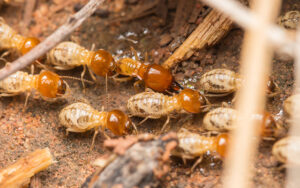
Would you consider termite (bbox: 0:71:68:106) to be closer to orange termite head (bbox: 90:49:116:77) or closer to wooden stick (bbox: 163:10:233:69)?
orange termite head (bbox: 90:49:116:77)

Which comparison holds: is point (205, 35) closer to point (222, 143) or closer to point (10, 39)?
point (222, 143)

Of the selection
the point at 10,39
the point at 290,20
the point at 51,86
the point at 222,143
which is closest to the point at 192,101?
the point at 222,143

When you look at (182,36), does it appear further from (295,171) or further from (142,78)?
(295,171)

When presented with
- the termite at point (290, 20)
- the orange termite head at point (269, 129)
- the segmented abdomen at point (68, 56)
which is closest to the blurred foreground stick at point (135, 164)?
the orange termite head at point (269, 129)

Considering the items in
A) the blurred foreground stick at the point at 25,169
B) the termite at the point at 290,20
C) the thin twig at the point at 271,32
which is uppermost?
the thin twig at the point at 271,32

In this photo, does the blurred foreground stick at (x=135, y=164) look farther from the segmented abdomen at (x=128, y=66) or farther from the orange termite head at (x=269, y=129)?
the segmented abdomen at (x=128, y=66)

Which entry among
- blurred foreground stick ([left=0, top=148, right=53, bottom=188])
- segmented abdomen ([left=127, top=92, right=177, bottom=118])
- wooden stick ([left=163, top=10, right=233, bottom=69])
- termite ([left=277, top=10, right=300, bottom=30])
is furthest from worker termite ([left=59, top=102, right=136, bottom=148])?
termite ([left=277, top=10, right=300, bottom=30])

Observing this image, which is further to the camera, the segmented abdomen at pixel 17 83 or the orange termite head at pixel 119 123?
the segmented abdomen at pixel 17 83
